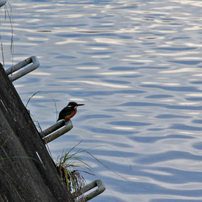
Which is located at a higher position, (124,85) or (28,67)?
(28,67)

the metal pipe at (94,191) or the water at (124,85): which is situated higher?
the metal pipe at (94,191)

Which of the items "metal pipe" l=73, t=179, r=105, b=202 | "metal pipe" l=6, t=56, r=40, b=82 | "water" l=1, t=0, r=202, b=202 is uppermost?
"metal pipe" l=6, t=56, r=40, b=82

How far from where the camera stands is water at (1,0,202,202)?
31.1 ft

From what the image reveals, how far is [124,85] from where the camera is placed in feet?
50.8

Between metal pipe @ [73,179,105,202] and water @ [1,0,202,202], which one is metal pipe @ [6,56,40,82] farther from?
water @ [1,0,202,202]

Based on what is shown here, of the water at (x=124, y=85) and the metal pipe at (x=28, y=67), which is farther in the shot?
the water at (x=124, y=85)

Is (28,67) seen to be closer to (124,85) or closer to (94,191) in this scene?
(94,191)

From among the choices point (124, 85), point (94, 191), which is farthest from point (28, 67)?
point (124, 85)

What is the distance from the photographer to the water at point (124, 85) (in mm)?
9477

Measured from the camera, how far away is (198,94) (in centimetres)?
1452

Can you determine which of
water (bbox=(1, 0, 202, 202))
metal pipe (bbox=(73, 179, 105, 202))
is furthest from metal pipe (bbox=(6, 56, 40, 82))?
water (bbox=(1, 0, 202, 202))

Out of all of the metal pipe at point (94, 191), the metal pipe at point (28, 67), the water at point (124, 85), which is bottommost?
the water at point (124, 85)

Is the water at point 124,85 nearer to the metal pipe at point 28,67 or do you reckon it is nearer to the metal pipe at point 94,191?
the metal pipe at point 94,191

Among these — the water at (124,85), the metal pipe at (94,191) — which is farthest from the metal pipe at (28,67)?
the water at (124,85)
